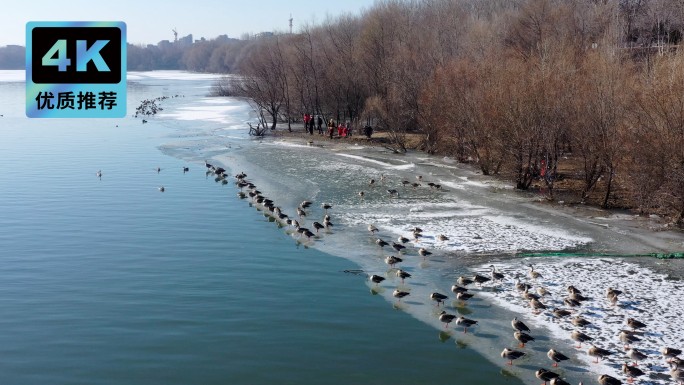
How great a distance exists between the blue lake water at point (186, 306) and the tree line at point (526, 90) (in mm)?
13335

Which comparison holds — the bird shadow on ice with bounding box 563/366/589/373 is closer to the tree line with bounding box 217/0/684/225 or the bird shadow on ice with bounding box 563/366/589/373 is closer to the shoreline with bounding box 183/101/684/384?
the shoreline with bounding box 183/101/684/384

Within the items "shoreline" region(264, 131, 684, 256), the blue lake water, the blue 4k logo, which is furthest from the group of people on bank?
the blue 4k logo

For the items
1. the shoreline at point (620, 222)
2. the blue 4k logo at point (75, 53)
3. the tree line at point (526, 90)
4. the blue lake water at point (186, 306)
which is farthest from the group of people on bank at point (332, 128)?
the blue 4k logo at point (75, 53)

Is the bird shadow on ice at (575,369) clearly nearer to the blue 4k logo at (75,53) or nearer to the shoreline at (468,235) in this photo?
the shoreline at (468,235)

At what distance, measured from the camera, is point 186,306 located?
16344mm

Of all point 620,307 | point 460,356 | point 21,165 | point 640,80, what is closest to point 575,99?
point 640,80

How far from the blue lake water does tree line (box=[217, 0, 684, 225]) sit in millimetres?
13335

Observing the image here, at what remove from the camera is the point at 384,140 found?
4909 cm

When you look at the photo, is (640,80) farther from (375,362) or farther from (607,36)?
(375,362)

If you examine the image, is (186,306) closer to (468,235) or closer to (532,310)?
(532,310)

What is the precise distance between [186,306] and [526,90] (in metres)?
20.0

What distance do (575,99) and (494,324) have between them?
16.8 meters

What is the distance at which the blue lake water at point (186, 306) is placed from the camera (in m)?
13.1

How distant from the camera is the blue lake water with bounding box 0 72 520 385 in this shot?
13.1m
